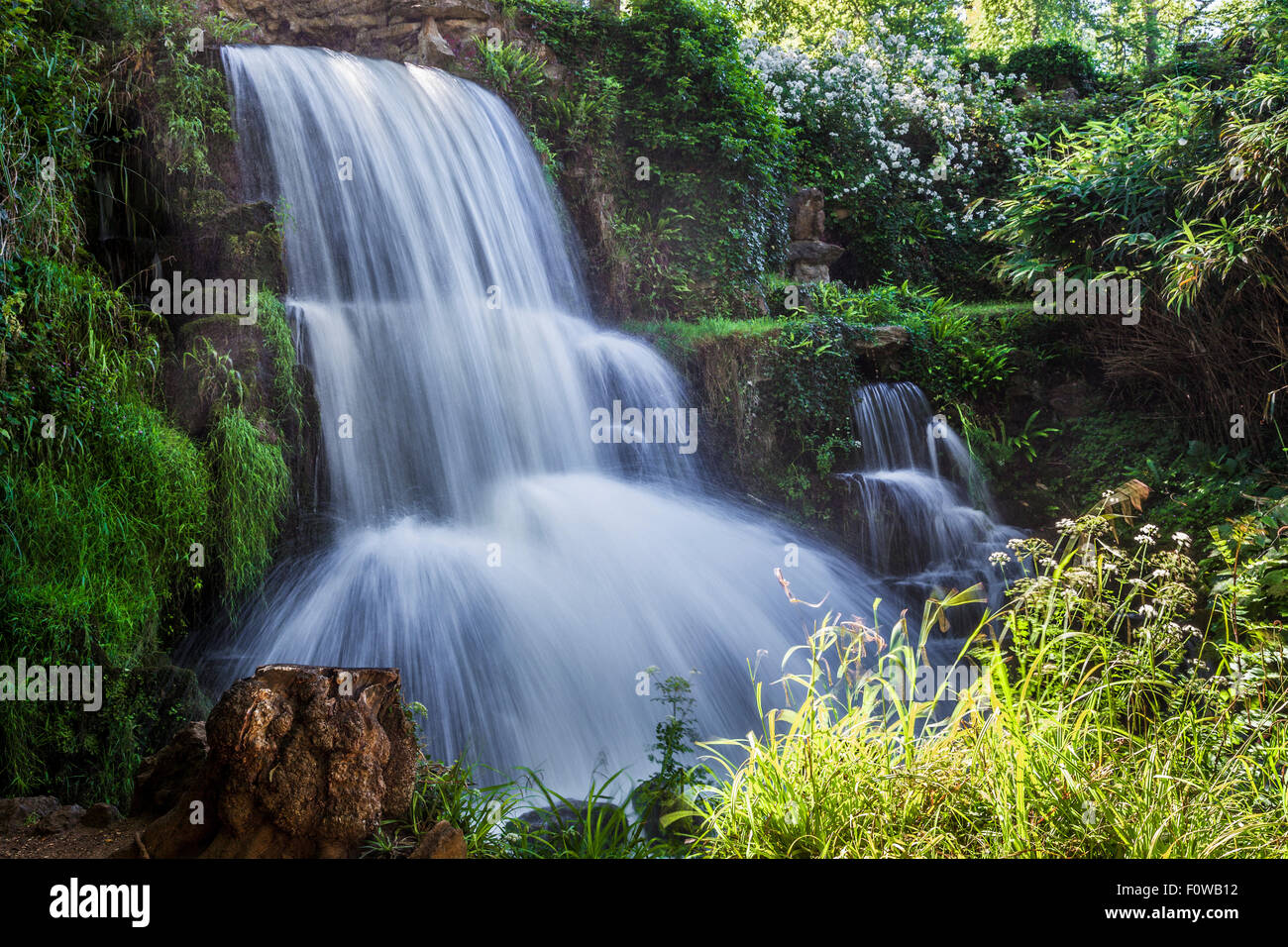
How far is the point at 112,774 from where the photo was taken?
3117 mm

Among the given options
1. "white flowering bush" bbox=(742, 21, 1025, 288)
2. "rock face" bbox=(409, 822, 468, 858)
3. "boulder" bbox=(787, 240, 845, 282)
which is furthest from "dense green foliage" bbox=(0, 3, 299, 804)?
"white flowering bush" bbox=(742, 21, 1025, 288)

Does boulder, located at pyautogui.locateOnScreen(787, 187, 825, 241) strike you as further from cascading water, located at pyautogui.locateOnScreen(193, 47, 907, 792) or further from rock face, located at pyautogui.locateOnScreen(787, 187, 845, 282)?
cascading water, located at pyautogui.locateOnScreen(193, 47, 907, 792)

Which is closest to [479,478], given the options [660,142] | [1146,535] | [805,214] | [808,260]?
[1146,535]

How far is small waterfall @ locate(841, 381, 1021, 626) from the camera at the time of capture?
5.72 meters

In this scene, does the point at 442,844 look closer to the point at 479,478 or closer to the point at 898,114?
the point at 479,478

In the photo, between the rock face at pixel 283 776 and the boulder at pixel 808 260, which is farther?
the boulder at pixel 808 260

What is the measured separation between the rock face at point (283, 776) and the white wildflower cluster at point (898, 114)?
9.13 meters

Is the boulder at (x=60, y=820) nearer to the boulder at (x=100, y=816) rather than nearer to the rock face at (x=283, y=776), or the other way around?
the boulder at (x=100, y=816)

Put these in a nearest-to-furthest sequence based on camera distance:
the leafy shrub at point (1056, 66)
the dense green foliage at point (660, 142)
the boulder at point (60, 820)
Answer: the boulder at point (60, 820) → the dense green foliage at point (660, 142) → the leafy shrub at point (1056, 66)

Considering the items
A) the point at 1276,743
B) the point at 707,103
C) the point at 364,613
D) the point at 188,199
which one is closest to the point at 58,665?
the point at 364,613

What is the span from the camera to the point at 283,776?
85.0 inches

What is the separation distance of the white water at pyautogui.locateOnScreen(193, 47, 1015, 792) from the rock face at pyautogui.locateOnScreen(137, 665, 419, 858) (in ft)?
4.44

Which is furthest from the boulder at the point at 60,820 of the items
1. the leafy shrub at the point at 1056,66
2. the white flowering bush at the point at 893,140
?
the leafy shrub at the point at 1056,66

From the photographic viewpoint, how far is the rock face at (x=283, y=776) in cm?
A: 216
